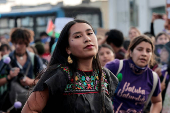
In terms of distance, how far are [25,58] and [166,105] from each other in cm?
248

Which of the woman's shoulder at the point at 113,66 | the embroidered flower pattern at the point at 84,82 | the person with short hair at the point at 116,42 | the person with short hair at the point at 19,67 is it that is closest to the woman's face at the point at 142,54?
the woman's shoulder at the point at 113,66

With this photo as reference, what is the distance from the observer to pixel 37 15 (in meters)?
17.4

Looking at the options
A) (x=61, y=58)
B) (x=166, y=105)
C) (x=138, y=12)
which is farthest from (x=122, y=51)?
(x=138, y=12)

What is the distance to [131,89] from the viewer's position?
3.99 meters

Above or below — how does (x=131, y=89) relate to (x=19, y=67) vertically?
below

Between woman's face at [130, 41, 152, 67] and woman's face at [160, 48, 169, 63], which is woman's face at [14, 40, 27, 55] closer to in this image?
woman's face at [130, 41, 152, 67]

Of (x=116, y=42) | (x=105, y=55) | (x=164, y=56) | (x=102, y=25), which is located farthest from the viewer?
(x=102, y=25)

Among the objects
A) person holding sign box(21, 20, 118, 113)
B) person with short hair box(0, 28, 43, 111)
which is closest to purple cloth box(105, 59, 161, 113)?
person holding sign box(21, 20, 118, 113)

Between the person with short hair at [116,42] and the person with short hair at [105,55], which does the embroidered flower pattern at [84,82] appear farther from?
the person with short hair at [116,42]

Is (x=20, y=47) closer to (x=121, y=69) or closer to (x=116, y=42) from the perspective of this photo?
(x=116, y=42)

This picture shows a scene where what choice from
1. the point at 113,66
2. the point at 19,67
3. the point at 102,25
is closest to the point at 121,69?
the point at 113,66

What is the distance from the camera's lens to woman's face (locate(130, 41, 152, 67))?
159 inches

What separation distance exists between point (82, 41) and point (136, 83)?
5.60ft

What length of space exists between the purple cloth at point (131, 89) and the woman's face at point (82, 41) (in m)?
1.39
